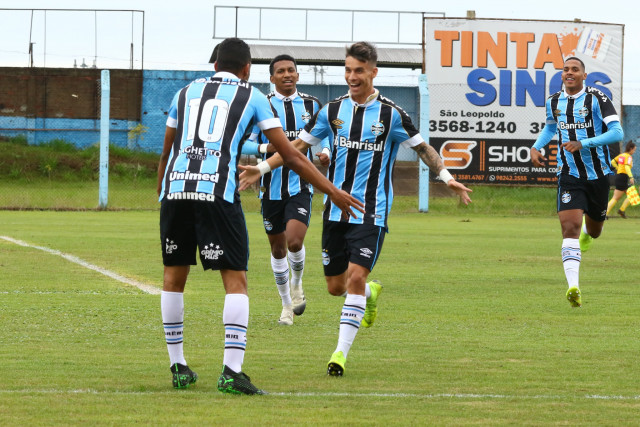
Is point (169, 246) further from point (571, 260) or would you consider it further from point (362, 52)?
point (571, 260)

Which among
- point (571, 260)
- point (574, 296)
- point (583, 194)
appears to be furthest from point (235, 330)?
point (583, 194)

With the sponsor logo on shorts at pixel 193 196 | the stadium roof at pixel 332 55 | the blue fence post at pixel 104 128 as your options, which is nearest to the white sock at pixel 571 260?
the sponsor logo on shorts at pixel 193 196

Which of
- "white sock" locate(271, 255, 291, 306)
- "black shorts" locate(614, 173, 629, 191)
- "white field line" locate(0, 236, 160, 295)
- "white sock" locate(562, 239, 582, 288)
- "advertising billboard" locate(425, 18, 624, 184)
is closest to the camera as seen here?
"white sock" locate(271, 255, 291, 306)

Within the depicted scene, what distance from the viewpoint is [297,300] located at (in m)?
9.38

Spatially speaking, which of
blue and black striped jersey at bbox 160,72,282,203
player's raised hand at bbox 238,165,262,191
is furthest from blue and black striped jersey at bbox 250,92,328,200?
blue and black striped jersey at bbox 160,72,282,203

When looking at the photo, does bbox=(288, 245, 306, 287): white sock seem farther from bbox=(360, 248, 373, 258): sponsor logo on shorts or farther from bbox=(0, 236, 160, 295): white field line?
bbox=(360, 248, 373, 258): sponsor logo on shorts

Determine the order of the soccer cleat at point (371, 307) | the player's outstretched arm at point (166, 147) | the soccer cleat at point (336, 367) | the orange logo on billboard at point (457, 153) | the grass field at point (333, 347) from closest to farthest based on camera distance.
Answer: the grass field at point (333, 347) < the player's outstretched arm at point (166, 147) < the soccer cleat at point (336, 367) < the soccer cleat at point (371, 307) < the orange logo on billboard at point (457, 153)

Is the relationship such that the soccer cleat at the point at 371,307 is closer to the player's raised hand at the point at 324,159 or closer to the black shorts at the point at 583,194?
the player's raised hand at the point at 324,159

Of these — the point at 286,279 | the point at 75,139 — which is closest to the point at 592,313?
the point at 286,279

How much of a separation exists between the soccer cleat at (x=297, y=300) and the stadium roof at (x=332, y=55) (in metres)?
35.9

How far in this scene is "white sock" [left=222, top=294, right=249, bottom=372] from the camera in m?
5.77

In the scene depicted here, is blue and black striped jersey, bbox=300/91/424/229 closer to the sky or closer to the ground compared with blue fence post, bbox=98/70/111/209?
closer to the ground

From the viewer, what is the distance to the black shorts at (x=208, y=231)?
5812mm

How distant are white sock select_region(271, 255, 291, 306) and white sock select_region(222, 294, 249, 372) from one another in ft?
10.6
